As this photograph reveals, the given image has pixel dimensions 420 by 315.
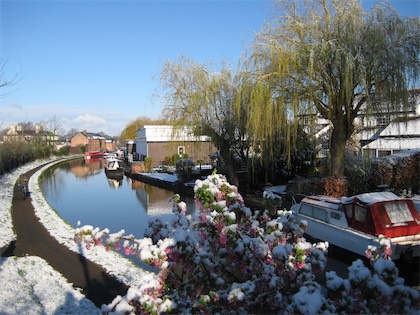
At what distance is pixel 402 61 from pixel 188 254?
10975mm

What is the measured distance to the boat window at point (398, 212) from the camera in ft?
28.2

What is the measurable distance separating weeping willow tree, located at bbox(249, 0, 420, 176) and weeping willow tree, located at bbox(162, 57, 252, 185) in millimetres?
4940

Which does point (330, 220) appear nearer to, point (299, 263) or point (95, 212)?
point (299, 263)

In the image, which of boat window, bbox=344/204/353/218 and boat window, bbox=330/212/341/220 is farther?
boat window, bbox=330/212/341/220

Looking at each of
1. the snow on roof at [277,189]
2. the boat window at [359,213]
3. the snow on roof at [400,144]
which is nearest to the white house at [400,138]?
the snow on roof at [400,144]

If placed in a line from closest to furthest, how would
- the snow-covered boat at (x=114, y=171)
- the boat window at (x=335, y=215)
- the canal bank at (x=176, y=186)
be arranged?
the boat window at (x=335, y=215) < the canal bank at (x=176, y=186) < the snow-covered boat at (x=114, y=171)

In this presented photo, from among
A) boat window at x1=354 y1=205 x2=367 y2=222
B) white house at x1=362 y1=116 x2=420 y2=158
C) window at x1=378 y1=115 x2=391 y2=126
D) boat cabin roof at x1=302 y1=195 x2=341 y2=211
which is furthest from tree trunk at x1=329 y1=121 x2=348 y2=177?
white house at x1=362 y1=116 x2=420 y2=158

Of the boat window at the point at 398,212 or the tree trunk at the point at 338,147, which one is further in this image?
the tree trunk at the point at 338,147

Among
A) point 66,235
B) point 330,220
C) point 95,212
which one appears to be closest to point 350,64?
point 330,220

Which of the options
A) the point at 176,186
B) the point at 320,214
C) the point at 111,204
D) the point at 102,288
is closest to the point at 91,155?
the point at 176,186

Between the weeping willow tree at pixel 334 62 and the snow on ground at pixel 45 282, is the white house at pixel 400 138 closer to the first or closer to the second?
the weeping willow tree at pixel 334 62

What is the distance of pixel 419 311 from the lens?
316 centimetres

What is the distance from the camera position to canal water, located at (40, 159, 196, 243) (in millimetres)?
16156

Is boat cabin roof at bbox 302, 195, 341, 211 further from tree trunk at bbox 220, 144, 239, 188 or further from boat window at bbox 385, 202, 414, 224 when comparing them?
tree trunk at bbox 220, 144, 239, 188
